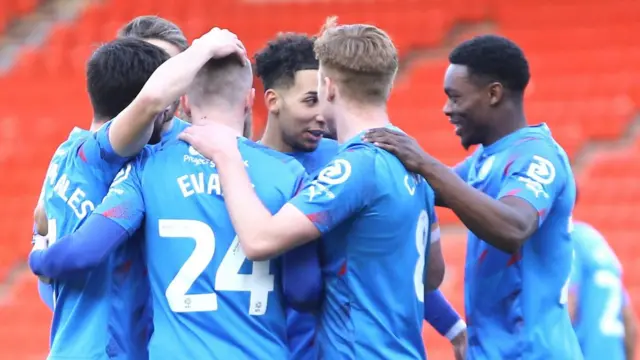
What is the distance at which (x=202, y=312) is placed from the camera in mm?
3559

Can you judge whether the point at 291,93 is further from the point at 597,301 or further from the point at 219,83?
the point at 597,301

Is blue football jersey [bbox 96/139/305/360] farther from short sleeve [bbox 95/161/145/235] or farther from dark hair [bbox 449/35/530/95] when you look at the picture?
dark hair [bbox 449/35/530/95]

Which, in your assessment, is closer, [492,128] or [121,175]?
[121,175]

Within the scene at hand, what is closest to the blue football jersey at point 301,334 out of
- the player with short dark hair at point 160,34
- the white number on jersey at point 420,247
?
the white number on jersey at point 420,247

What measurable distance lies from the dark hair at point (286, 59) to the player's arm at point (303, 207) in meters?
1.06

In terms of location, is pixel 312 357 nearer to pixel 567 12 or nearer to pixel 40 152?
pixel 40 152

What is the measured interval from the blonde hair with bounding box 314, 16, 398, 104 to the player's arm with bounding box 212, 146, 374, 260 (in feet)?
0.74

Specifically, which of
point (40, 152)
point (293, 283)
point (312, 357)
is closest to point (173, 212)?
point (293, 283)

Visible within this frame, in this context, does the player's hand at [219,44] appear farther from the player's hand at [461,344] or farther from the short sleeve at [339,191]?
the player's hand at [461,344]

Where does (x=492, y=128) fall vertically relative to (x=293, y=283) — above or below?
above

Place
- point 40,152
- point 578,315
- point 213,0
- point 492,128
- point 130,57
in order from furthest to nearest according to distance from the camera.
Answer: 1. point 213,0
2. point 40,152
3. point 578,315
4. point 492,128
5. point 130,57

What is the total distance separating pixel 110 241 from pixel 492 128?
151cm

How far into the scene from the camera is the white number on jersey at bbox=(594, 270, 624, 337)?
468cm

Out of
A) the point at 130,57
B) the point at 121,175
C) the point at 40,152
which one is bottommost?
the point at 40,152
